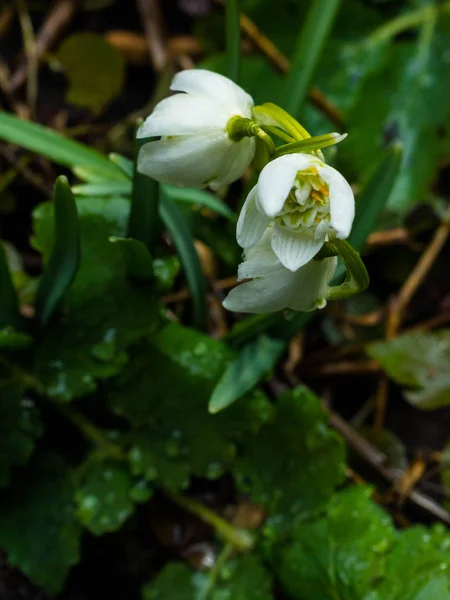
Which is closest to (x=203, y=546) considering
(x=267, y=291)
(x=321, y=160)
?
(x=267, y=291)

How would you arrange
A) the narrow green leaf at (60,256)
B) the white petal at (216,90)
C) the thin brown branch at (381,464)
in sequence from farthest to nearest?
the thin brown branch at (381,464)
the narrow green leaf at (60,256)
the white petal at (216,90)

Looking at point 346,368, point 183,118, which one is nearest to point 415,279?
point 346,368

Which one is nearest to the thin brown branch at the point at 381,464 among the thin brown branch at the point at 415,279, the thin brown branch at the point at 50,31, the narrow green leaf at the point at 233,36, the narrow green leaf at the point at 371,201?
the thin brown branch at the point at 415,279

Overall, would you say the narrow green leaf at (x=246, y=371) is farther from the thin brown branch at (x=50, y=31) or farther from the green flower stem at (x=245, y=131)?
the thin brown branch at (x=50, y=31)

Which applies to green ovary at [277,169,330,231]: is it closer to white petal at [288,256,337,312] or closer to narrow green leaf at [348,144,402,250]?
white petal at [288,256,337,312]

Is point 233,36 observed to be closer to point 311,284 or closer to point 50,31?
point 311,284

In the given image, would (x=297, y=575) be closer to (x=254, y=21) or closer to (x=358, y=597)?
(x=358, y=597)

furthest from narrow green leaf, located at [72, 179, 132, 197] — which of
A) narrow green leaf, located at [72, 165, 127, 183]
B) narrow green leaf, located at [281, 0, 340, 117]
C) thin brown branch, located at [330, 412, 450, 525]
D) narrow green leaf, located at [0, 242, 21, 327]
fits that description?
thin brown branch, located at [330, 412, 450, 525]
